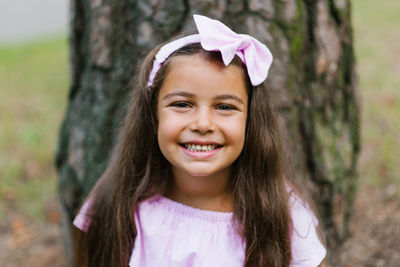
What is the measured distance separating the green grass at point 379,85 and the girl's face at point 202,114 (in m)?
1.70

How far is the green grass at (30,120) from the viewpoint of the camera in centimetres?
342

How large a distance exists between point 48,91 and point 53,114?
0.59 m

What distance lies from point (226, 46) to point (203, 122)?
0.28 m

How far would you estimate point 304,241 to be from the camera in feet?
6.45

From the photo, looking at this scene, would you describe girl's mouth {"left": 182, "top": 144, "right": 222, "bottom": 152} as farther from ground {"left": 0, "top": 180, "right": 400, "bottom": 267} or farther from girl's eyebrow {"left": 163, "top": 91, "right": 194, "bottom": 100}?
ground {"left": 0, "top": 180, "right": 400, "bottom": 267}

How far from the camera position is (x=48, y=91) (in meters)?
4.97

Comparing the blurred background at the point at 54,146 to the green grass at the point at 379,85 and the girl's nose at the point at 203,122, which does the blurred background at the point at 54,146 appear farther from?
the girl's nose at the point at 203,122

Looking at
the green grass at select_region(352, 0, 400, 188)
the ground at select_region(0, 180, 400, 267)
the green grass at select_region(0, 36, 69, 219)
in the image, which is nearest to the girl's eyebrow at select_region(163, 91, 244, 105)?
the ground at select_region(0, 180, 400, 267)

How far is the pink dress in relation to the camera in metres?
1.92

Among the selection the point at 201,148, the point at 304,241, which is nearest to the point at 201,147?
the point at 201,148

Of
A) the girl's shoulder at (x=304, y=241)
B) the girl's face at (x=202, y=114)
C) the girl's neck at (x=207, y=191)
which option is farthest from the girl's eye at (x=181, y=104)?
the girl's shoulder at (x=304, y=241)

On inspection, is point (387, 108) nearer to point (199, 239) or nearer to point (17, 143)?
point (199, 239)

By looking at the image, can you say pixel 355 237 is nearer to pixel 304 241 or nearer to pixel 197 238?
pixel 304 241

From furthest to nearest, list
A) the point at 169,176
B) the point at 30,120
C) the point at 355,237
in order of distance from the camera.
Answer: the point at 30,120
the point at 355,237
the point at 169,176
